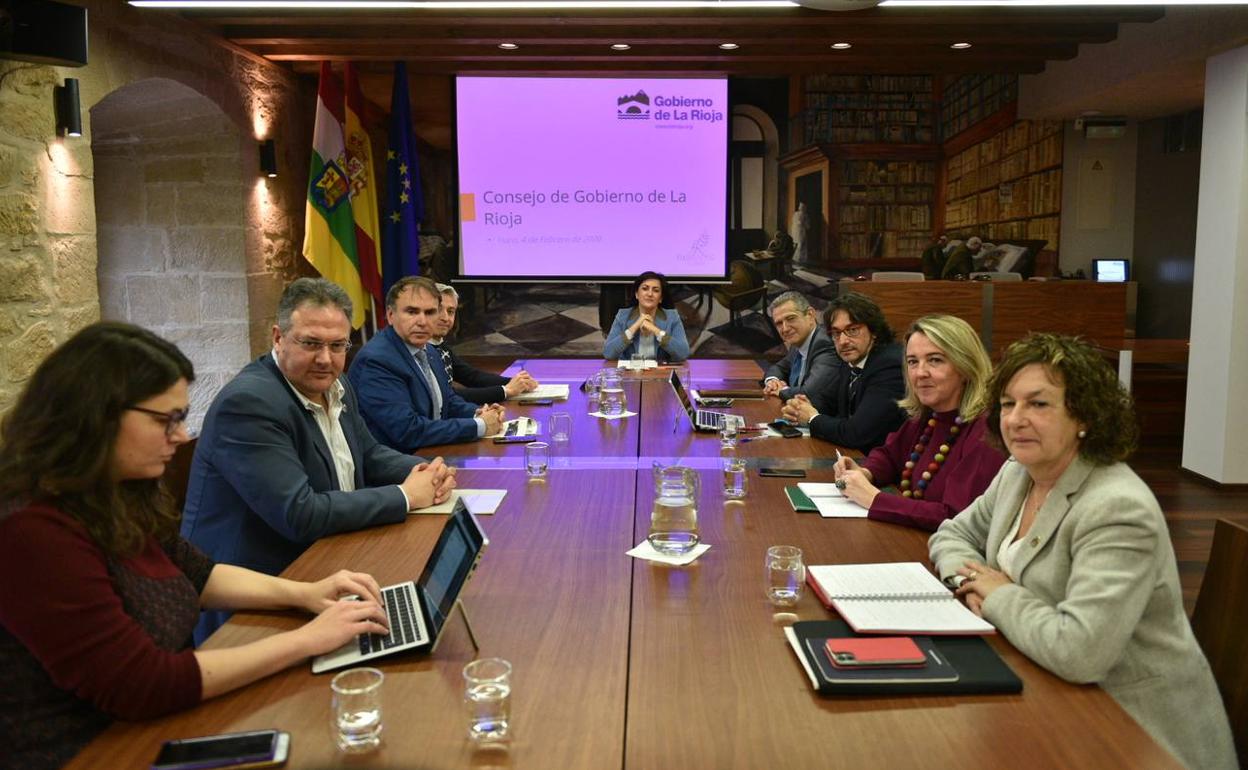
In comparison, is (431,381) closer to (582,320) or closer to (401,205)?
(401,205)

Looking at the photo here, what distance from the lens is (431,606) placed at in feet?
5.78

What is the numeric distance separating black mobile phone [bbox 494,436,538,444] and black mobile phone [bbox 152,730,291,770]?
2306mm

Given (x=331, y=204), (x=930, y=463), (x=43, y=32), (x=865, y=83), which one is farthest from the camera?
(x=865, y=83)

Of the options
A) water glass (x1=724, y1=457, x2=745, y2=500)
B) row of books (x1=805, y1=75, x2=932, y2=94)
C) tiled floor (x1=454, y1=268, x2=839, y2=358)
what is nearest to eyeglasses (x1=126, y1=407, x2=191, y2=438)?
water glass (x1=724, y1=457, x2=745, y2=500)

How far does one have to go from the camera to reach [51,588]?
1397 mm

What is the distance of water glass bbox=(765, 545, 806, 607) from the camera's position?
1948 millimetres

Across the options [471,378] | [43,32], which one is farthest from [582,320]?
[43,32]

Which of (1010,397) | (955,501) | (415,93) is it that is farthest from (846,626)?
(415,93)

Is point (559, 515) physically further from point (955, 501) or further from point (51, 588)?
point (51, 588)

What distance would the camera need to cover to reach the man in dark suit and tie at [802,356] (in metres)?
4.82

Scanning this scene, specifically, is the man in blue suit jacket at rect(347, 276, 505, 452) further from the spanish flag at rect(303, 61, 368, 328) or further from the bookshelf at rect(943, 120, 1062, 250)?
the bookshelf at rect(943, 120, 1062, 250)

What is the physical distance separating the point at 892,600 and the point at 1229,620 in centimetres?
66

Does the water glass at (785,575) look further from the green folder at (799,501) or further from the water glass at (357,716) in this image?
the water glass at (357,716)

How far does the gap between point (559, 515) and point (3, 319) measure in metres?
2.48
